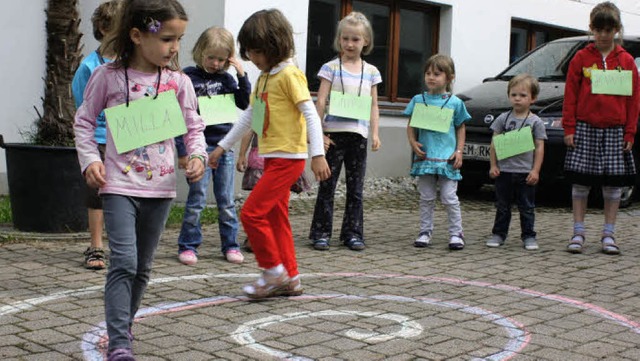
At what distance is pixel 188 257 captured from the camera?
6.58m

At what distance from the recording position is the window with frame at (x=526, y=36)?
49.6ft

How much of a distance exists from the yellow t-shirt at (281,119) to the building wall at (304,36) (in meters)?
4.78

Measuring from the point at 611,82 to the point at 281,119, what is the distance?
3.18 metres

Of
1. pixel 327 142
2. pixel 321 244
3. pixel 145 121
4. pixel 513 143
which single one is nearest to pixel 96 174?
pixel 145 121

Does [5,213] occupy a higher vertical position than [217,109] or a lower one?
lower

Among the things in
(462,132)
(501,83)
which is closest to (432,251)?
(462,132)

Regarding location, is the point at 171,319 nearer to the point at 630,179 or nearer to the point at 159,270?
the point at 159,270

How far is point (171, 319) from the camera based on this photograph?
4.87 meters

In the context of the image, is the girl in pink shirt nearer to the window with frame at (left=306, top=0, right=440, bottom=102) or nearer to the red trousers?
the red trousers

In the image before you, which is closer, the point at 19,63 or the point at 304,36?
the point at 19,63

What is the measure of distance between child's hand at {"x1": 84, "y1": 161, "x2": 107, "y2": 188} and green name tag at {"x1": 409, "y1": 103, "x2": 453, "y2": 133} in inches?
154

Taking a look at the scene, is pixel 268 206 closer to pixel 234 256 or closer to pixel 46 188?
pixel 234 256

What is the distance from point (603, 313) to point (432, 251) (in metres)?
2.29

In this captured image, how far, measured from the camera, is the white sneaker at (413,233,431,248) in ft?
25.1
